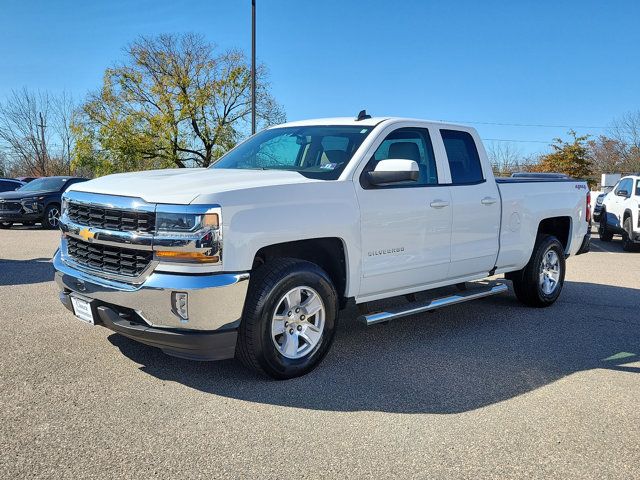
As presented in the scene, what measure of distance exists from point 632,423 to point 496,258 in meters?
2.51

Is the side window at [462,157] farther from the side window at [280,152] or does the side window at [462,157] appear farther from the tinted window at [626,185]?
the tinted window at [626,185]

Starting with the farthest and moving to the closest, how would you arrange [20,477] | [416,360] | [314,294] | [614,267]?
[614,267]
[416,360]
[314,294]
[20,477]

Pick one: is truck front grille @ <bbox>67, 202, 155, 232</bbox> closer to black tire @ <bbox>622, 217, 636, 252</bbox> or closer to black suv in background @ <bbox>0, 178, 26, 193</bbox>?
black tire @ <bbox>622, 217, 636, 252</bbox>

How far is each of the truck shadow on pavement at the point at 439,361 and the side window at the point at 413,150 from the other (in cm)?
147

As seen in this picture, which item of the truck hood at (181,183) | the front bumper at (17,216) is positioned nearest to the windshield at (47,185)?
the front bumper at (17,216)

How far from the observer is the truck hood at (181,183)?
374 cm

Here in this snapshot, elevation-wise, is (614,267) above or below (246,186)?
below

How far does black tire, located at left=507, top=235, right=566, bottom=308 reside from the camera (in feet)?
21.3

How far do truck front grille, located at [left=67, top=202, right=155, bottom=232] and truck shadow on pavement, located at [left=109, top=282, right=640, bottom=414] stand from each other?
3.68 ft

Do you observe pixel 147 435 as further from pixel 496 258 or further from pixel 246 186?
pixel 496 258

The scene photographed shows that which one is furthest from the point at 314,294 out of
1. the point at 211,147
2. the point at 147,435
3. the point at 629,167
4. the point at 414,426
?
the point at 629,167

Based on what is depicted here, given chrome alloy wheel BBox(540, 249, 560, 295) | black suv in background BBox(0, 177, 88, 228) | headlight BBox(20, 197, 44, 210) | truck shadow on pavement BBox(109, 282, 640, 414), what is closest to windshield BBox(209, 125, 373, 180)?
truck shadow on pavement BBox(109, 282, 640, 414)

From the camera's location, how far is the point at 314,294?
14.0 ft

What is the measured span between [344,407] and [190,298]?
121cm
